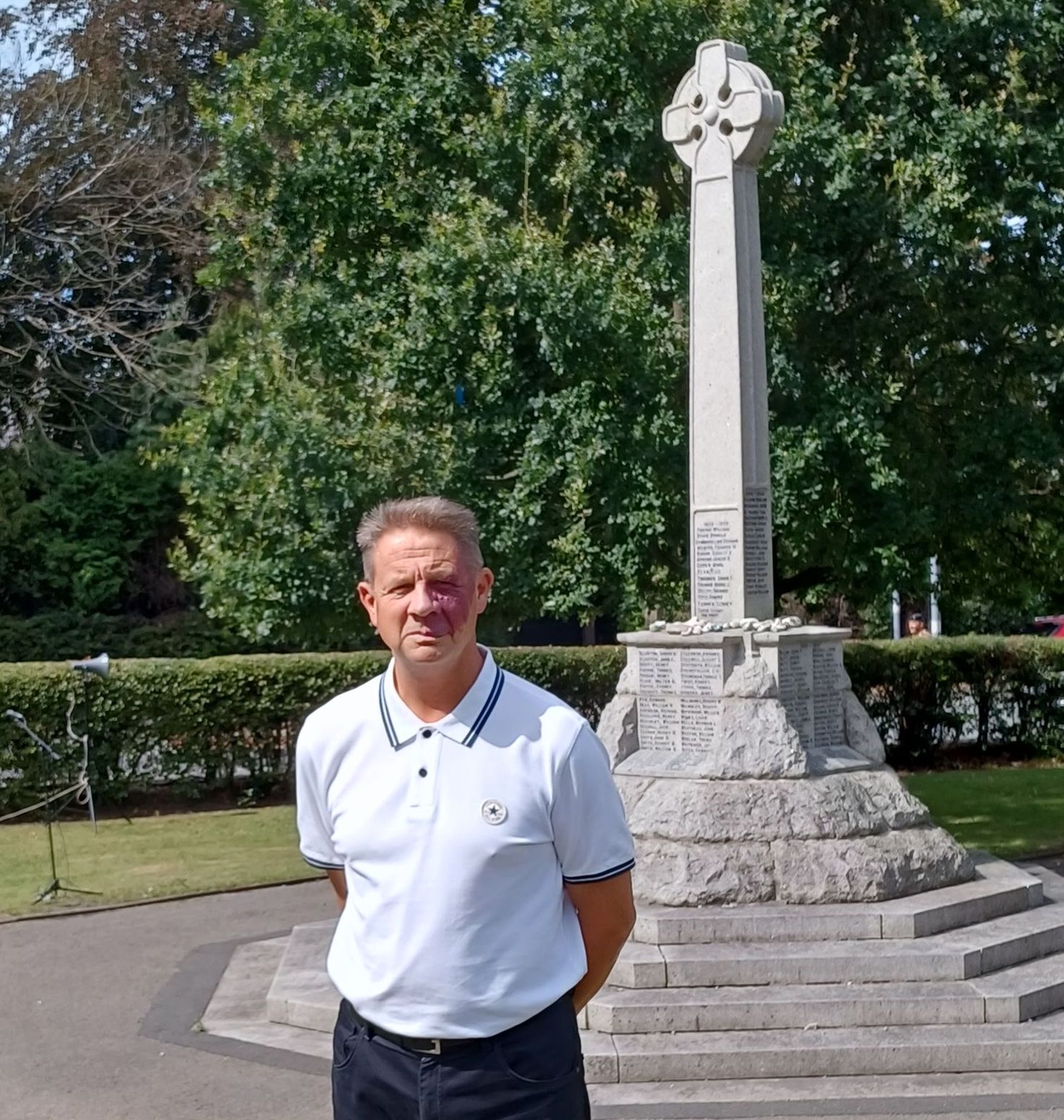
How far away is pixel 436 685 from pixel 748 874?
16.5ft

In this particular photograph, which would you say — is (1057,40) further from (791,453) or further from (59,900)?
(59,900)

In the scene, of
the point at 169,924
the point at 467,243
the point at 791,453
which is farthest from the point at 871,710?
the point at 169,924

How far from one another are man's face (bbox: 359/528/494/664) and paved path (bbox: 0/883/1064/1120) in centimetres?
354

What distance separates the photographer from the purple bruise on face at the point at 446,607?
10.6 feet

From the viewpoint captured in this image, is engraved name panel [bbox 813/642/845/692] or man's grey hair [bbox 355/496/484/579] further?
engraved name panel [bbox 813/642/845/692]

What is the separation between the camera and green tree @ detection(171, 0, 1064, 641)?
38.7 feet

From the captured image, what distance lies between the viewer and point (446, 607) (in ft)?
10.6

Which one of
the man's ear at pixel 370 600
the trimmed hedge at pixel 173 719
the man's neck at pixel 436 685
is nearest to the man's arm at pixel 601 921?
the man's neck at pixel 436 685

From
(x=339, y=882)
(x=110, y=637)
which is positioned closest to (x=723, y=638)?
(x=339, y=882)

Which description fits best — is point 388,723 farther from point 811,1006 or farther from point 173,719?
point 173,719

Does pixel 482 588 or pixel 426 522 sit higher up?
pixel 426 522

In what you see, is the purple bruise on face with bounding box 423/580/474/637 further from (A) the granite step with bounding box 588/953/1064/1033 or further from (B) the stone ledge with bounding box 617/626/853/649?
(B) the stone ledge with bounding box 617/626/853/649

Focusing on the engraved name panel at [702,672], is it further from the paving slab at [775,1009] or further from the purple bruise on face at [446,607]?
the purple bruise on face at [446,607]

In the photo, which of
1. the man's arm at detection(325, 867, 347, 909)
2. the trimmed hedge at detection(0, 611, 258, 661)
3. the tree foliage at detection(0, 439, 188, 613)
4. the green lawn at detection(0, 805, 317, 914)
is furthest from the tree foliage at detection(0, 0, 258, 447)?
the man's arm at detection(325, 867, 347, 909)
